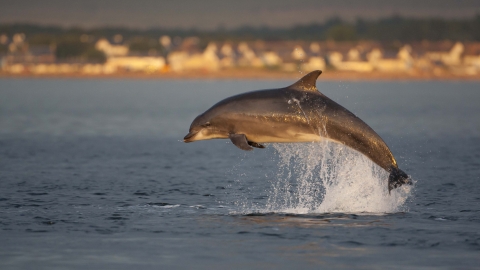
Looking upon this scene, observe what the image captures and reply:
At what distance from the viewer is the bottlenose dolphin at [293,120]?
15.2 m

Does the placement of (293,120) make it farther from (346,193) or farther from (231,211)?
(346,193)

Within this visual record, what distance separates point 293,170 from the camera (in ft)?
84.4

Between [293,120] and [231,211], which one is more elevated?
[293,120]

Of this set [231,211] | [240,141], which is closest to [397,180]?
[240,141]

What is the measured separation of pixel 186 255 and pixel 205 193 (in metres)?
6.71

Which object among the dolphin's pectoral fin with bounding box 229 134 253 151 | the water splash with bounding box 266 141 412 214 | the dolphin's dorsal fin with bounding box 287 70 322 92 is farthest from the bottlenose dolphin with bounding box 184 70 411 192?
the water splash with bounding box 266 141 412 214

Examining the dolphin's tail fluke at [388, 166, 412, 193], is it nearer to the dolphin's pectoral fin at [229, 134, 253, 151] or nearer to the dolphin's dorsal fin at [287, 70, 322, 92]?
the dolphin's dorsal fin at [287, 70, 322, 92]

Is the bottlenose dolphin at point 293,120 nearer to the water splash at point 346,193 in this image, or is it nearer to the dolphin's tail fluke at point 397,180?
the dolphin's tail fluke at point 397,180

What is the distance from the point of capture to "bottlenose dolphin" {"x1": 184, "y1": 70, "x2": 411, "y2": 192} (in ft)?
50.0

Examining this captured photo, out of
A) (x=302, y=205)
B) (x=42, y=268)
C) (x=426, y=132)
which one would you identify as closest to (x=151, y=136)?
(x=426, y=132)

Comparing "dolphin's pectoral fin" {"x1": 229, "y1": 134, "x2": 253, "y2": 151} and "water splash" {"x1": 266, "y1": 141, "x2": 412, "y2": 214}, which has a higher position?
"dolphin's pectoral fin" {"x1": 229, "y1": 134, "x2": 253, "y2": 151}

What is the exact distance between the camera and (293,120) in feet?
50.2

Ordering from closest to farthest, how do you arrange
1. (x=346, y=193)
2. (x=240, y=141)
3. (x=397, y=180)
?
(x=240, y=141) < (x=397, y=180) < (x=346, y=193)

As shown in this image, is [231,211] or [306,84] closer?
[306,84]
